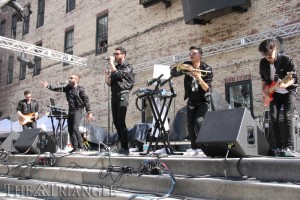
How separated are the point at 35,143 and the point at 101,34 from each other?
924 centimetres

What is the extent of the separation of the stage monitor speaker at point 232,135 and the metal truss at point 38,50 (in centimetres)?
1064

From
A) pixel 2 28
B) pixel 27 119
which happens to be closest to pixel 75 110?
pixel 27 119

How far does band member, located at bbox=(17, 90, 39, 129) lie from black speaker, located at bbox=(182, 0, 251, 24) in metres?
5.58

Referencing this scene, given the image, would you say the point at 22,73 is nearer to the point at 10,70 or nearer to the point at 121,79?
the point at 10,70

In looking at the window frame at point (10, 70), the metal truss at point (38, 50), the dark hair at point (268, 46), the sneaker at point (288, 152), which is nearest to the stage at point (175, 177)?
the sneaker at point (288, 152)

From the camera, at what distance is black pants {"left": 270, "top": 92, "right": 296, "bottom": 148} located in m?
4.12

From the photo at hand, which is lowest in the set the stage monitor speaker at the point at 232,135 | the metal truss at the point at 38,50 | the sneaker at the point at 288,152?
the sneaker at the point at 288,152

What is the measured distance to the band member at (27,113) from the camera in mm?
8679

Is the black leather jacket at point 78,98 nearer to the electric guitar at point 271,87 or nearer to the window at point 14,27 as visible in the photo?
the electric guitar at point 271,87

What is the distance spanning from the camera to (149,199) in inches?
136

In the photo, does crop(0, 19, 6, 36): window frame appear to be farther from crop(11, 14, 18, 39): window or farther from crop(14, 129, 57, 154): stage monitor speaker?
crop(14, 129, 57, 154): stage monitor speaker

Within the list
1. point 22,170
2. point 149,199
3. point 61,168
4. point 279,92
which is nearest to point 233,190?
point 149,199

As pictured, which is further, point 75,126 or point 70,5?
point 70,5

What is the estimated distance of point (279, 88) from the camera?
4176mm
